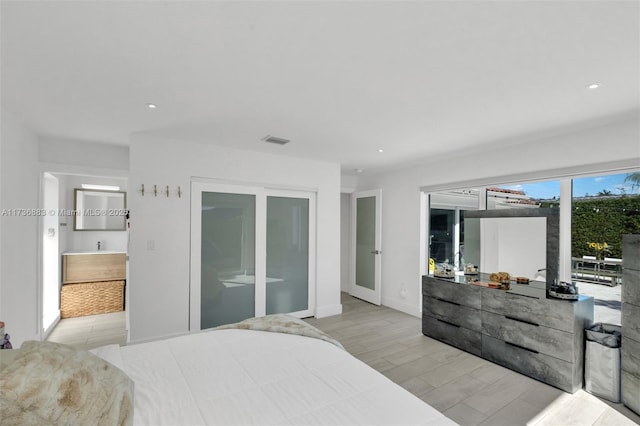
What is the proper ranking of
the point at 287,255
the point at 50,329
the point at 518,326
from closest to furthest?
1. the point at 518,326
2. the point at 50,329
3. the point at 287,255

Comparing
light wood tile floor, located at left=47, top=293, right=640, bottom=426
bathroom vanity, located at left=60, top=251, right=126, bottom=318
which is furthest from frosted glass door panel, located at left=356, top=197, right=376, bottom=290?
bathroom vanity, located at left=60, top=251, right=126, bottom=318

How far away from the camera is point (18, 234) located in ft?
9.13

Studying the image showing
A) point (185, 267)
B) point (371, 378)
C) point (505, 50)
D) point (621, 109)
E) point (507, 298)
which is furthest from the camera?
point (185, 267)

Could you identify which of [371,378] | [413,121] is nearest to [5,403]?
[371,378]

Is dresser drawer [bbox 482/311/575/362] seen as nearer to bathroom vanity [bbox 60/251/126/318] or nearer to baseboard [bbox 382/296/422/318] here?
baseboard [bbox 382/296/422/318]

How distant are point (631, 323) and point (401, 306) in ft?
9.52

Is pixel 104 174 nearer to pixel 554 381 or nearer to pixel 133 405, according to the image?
pixel 133 405

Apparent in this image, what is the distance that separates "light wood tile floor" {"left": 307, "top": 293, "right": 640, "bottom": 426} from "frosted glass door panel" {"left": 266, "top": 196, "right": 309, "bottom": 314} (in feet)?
2.67

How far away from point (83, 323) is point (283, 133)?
3.95 metres

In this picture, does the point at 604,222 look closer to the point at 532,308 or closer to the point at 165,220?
the point at 532,308

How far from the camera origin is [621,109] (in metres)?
2.42

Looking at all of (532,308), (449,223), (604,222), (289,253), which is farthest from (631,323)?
(289,253)

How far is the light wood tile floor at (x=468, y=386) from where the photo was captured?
224 centimetres

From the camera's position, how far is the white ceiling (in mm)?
1370
